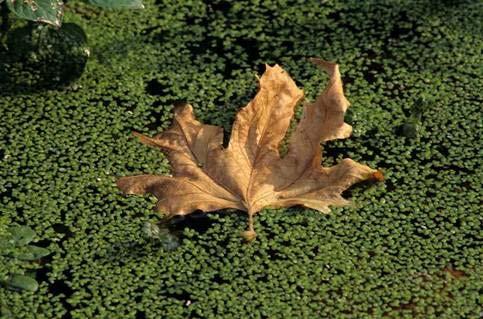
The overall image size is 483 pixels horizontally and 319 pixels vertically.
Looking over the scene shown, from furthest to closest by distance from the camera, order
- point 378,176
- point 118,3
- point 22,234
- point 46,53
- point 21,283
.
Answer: point 46,53, point 118,3, point 378,176, point 22,234, point 21,283

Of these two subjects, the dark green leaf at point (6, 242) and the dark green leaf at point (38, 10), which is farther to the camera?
the dark green leaf at point (38, 10)

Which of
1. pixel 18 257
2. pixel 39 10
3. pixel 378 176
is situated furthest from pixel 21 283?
pixel 378 176

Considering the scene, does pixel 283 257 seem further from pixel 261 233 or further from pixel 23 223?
pixel 23 223

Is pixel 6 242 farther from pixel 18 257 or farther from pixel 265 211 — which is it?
pixel 265 211

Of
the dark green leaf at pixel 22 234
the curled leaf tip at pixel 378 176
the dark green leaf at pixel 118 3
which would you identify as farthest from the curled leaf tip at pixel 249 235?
the dark green leaf at pixel 118 3

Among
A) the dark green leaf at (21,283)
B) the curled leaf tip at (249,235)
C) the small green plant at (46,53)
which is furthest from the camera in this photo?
the small green plant at (46,53)

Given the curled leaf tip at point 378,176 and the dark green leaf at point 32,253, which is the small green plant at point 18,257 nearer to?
the dark green leaf at point 32,253
